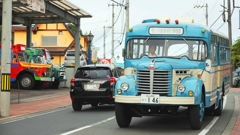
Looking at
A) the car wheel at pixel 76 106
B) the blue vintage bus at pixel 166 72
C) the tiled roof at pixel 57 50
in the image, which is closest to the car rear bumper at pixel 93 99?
the car wheel at pixel 76 106

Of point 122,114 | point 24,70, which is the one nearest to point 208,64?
point 122,114

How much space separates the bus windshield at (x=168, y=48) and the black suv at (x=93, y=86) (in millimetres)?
5073

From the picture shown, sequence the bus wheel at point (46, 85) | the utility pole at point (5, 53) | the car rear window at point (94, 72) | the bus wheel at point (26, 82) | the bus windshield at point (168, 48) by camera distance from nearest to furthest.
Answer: the bus windshield at point (168, 48)
the utility pole at point (5, 53)
the car rear window at point (94, 72)
the bus wheel at point (26, 82)
the bus wheel at point (46, 85)

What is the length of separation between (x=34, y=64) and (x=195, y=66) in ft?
71.2

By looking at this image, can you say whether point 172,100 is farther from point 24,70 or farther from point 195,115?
point 24,70

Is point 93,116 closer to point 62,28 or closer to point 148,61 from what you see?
point 148,61

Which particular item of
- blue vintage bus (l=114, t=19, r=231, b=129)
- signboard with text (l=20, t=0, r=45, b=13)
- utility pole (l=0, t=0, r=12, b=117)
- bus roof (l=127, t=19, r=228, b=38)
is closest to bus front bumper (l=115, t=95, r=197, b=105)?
blue vintage bus (l=114, t=19, r=231, b=129)

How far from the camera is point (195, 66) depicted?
13188 millimetres

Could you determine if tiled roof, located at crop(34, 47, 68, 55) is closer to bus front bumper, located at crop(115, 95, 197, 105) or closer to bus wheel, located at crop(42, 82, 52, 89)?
bus wheel, located at crop(42, 82, 52, 89)

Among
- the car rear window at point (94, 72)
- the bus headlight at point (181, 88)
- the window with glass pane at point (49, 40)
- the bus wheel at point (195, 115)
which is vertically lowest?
the bus wheel at point (195, 115)

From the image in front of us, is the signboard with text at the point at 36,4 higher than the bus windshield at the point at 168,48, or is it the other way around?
the signboard with text at the point at 36,4

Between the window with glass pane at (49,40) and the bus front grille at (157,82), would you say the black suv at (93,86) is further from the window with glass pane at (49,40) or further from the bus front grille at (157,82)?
the window with glass pane at (49,40)

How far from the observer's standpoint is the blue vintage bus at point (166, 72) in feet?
40.8

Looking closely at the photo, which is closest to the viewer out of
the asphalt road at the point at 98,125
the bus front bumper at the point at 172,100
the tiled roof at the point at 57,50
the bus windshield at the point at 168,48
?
the bus front bumper at the point at 172,100
